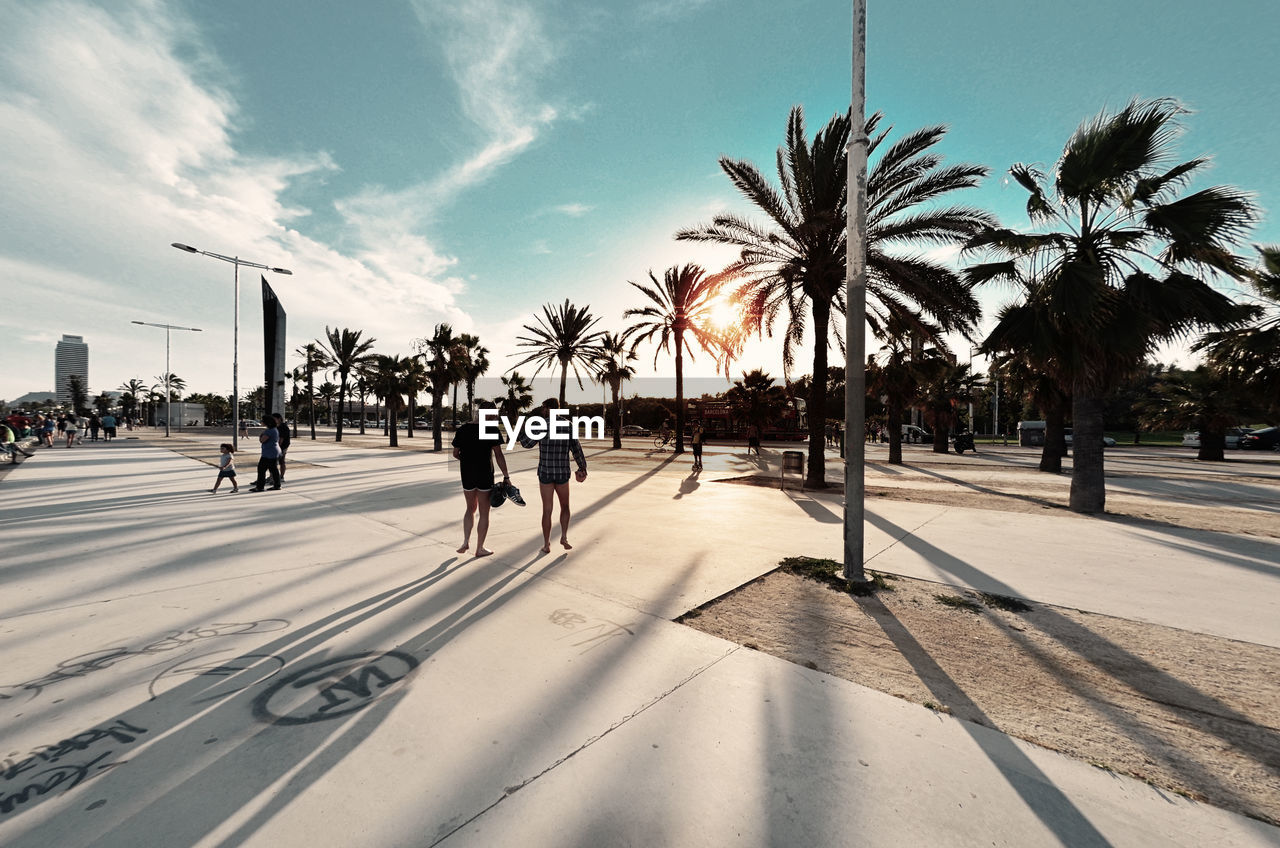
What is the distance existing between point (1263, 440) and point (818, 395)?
123 ft

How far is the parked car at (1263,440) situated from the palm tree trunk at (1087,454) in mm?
34800

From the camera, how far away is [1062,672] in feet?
10.9

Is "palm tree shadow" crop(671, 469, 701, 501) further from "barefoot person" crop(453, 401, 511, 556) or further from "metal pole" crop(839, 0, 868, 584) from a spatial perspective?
"metal pole" crop(839, 0, 868, 584)

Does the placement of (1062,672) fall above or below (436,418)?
below

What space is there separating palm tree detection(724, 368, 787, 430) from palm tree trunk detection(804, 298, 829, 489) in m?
26.0

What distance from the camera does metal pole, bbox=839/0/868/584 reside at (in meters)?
5.16

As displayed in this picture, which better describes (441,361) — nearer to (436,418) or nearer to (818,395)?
(436,418)

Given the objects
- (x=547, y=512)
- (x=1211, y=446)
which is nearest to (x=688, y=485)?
(x=547, y=512)

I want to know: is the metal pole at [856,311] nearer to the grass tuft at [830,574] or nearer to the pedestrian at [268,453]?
the grass tuft at [830,574]

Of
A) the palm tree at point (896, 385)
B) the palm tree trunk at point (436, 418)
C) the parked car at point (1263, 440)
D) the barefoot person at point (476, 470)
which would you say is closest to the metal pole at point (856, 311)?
the barefoot person at point (476, 470)

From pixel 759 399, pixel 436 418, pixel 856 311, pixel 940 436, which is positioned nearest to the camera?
pixel 856 311

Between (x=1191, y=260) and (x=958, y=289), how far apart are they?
11.6 feet

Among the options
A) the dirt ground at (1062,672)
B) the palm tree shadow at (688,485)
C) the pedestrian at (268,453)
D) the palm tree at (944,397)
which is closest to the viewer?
the dirt ground at (1062,672)

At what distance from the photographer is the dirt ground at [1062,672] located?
246cm
